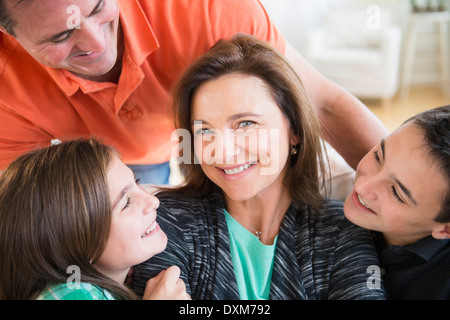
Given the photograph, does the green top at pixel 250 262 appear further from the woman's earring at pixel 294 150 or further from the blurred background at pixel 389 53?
the blurred background at pixel 389 53

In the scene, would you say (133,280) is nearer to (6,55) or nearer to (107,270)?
(107,270)

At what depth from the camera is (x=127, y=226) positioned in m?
Answer: 1.08

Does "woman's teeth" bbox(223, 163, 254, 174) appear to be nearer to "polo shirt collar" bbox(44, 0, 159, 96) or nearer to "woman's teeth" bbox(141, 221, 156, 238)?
"woman's teeth" bbox(141, 221, 156, 238)

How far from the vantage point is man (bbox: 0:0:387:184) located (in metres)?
1.32

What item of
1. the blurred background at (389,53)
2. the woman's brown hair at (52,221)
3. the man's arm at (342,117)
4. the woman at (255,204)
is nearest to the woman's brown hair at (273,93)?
the woman at (255,204)

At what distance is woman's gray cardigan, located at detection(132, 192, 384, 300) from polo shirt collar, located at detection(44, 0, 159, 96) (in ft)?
1.41

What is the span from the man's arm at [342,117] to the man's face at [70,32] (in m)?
0.56

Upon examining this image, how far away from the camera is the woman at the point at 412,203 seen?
1045 millimetres

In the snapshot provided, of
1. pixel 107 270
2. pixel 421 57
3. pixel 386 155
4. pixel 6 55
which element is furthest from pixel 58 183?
pixel 421 57

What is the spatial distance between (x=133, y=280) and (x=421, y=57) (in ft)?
14.4

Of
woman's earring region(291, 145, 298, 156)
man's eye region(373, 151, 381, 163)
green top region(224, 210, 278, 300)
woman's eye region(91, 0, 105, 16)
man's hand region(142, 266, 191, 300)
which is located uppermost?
woman's eye region(91, 0, 105, 16)

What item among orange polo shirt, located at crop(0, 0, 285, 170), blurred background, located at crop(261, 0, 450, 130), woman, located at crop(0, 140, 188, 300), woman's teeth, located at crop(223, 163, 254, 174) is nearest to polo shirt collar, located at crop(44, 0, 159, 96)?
orange polo shirt, located at crop(0, 0, 285, 170)

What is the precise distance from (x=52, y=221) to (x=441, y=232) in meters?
0.91

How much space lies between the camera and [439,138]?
1.05 meters
